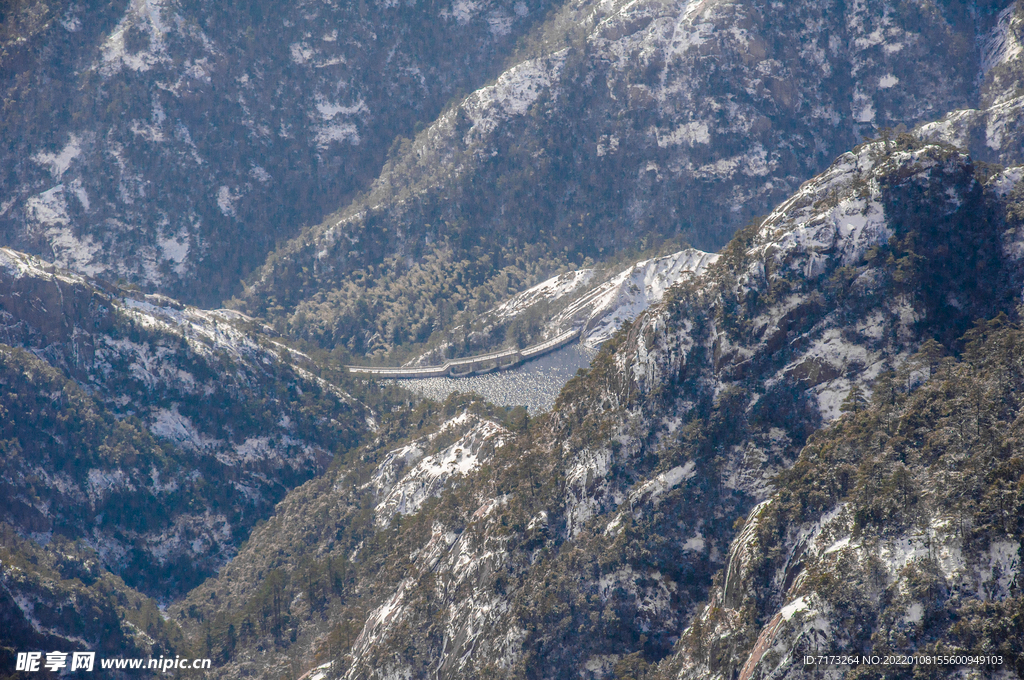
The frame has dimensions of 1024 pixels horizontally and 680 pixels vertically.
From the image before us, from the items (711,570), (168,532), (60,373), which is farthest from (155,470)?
(711,570)

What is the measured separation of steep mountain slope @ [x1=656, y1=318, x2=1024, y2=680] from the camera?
83.2 meters

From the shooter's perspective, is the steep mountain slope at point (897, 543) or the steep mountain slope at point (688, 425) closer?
the steep mountain slope at point (897, 543)

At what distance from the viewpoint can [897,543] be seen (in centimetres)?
8981

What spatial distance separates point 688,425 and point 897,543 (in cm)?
3888

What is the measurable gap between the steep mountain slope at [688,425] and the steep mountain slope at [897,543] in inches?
295

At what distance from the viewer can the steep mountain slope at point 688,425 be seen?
116625mm

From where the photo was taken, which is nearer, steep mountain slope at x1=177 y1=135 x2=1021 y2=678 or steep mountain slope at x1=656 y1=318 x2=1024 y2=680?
steep mountain slope at x1=656 y1=318 x2=1024 y2=680

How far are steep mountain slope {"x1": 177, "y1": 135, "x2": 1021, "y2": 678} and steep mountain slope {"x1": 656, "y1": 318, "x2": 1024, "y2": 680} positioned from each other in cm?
749

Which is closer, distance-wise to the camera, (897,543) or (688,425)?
(897,543)

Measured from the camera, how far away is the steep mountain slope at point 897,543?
273ft

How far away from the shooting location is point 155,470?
192m

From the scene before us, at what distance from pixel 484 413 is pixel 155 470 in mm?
69902

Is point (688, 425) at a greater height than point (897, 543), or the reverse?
point (688, 425)

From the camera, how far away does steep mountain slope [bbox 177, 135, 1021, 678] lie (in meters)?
117
